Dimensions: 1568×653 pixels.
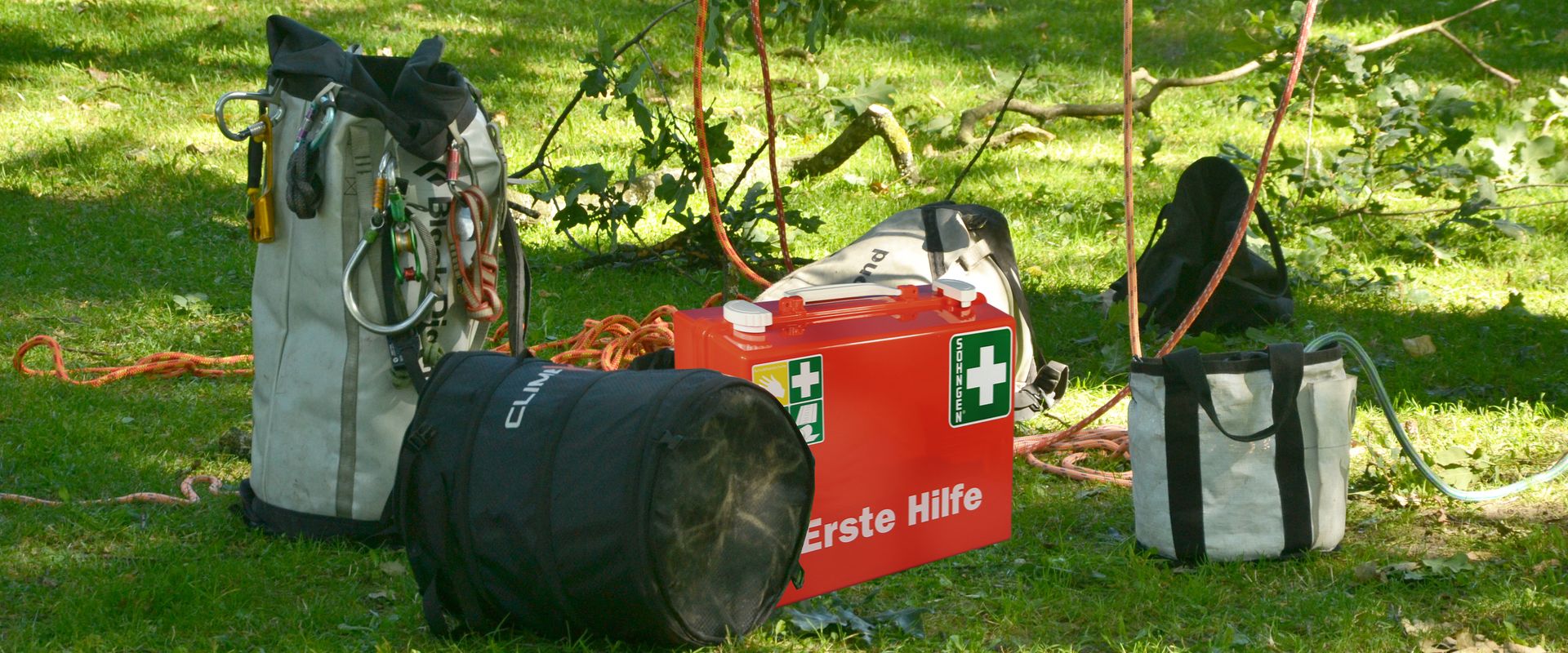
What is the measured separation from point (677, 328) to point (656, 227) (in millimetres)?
3345

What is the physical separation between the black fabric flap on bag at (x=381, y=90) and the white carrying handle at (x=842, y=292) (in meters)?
0.83

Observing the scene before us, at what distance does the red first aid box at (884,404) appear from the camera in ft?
9.30

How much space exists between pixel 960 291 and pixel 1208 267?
1998mm

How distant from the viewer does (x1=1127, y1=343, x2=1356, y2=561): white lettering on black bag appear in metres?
2.88

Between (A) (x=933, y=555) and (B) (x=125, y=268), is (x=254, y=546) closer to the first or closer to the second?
(A) (x=933, y=555)

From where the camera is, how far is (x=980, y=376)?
3.11 metres

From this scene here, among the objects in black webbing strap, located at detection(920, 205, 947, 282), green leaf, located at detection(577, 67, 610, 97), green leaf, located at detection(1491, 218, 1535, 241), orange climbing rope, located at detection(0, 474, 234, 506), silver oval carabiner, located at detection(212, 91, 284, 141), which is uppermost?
green leaf, located at detection(577, 67, 610, 97)

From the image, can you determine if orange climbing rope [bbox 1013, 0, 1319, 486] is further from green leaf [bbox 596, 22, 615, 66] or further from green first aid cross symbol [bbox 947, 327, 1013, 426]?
green leaf [bbox 596, 22, 615, 66]

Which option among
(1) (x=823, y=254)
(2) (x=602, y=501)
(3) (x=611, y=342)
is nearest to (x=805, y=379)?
(2) (x=602, y=501)

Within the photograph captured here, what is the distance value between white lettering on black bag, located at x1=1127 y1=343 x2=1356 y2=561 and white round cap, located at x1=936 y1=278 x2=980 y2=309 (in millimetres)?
390

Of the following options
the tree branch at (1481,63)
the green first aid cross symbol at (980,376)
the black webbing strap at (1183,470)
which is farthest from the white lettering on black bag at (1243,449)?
the tree branch at (1481,63)

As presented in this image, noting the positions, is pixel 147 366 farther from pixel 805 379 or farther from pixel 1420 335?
pixel 1420 335

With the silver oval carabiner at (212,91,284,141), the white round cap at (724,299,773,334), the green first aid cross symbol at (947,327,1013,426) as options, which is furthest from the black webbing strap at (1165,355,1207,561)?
the silver oval carabiner at (212,91,284,141)

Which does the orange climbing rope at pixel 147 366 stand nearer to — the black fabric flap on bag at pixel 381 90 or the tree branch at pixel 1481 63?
the black fabric flap on bag at pixel 381 90
